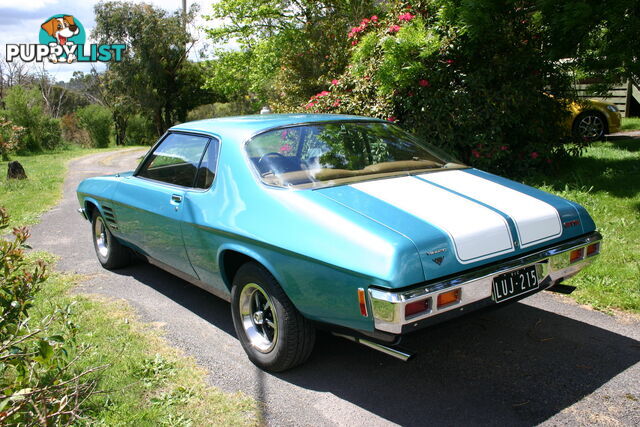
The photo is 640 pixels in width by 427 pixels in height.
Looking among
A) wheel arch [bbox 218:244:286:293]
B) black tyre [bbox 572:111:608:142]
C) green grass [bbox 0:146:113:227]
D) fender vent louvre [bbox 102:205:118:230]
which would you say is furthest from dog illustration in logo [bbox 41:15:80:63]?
wheel arch [bbox 218:244:286:293]

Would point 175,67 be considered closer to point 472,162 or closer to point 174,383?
point 472,162

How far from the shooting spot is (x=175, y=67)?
35.6 metres

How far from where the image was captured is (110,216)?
17.4 ft

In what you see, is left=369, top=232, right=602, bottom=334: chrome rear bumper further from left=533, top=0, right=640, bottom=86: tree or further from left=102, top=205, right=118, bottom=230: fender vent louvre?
left=533, top=0, right=640, bottom=86: tree

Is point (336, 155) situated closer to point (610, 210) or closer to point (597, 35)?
point (610, 210)

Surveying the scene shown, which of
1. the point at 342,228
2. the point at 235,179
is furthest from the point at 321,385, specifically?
the point at 235,179

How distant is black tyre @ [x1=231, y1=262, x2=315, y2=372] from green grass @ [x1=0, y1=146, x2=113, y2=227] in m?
6.40

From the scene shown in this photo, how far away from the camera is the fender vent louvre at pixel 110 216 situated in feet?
17.2

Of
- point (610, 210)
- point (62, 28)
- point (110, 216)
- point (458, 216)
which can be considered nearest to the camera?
point (458, 216)

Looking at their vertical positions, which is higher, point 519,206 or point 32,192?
point 519,206

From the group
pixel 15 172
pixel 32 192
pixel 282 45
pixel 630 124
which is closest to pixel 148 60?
pixel 282 45

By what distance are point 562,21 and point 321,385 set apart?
17.8ft

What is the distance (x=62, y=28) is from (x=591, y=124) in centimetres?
2864

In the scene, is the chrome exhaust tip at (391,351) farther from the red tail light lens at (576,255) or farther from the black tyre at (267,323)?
the red tail light lens at (576,255)
